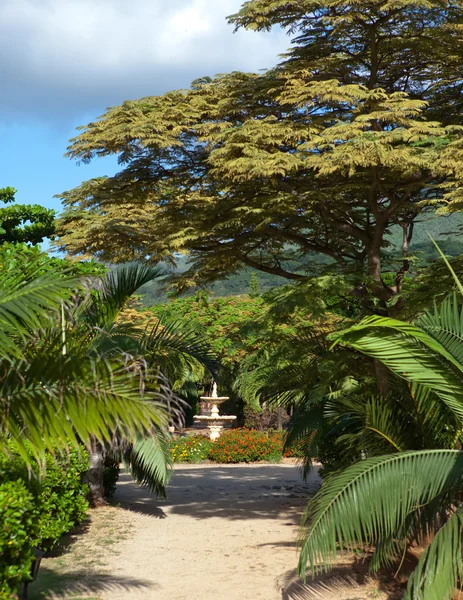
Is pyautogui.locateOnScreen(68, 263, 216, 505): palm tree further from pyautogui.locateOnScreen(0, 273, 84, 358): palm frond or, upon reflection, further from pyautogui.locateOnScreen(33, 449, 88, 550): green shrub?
pyautogui.locateOnScreen(0, 273, 84, 358): palm frond

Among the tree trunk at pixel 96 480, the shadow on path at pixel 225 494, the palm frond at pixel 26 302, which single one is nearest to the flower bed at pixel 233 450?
the shadow on path at pixel 225 494

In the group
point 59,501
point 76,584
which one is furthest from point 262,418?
point 76,584

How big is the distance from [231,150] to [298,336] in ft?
10.3

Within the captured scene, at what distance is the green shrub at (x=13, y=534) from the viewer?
15.7 feet

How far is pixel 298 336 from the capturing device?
10.9 m

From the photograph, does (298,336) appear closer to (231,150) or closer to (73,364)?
(231,150)

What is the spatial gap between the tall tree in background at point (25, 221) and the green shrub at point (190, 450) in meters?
7.37

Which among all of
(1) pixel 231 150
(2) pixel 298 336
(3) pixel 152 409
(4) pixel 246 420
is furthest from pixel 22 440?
(4) pixel 246 420

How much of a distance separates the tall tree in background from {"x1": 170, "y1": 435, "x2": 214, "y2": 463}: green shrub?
7370mm

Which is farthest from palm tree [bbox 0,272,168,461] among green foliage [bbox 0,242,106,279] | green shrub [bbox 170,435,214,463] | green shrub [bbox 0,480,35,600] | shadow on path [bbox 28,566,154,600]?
green shrub [bbox 170,435,214,463]

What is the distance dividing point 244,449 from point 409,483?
15347 mm

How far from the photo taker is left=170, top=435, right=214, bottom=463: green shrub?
19984mm

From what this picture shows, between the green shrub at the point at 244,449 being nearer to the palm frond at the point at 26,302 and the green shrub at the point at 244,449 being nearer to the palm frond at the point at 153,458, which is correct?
the palm frond at the point at 153,458

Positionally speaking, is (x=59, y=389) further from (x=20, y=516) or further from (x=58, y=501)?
(x=58, y=501)
